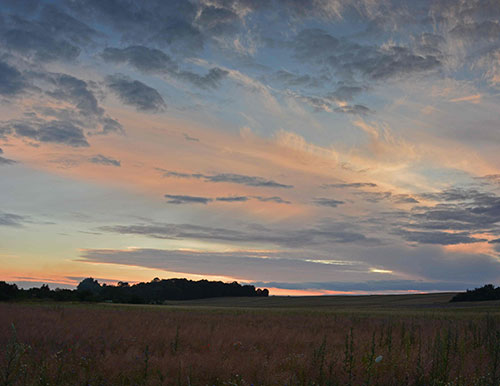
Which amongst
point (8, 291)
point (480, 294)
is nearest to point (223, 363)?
point (8, 291)

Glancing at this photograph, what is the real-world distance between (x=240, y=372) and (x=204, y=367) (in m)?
0.72

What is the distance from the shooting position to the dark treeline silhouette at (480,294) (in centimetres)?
7019

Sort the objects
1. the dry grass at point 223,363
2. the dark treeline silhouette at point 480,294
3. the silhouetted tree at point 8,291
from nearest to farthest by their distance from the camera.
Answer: the dry grass at point 223,363, the silhouetted tree at point 8,291, the dark treeline silhouette at point 480,294

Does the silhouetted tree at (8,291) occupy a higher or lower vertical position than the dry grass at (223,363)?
lower

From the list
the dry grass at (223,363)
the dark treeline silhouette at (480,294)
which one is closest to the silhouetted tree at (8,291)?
the dry grass at (223,363)

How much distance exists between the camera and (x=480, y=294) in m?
72.2

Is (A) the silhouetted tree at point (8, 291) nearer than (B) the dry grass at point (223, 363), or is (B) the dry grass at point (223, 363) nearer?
(B) the dry grass at point (223, 363)

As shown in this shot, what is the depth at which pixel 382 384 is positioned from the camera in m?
8.05

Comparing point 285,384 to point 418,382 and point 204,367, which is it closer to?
point 204,367

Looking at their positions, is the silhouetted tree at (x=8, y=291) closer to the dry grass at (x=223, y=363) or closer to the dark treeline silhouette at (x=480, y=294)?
the dry grass at (x=223, y=363)

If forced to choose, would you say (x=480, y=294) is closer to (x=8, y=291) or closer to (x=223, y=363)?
(x=8, y=291)

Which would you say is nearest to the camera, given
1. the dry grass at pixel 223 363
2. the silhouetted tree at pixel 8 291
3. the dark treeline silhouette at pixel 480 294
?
the dry grass at pixel 223 363

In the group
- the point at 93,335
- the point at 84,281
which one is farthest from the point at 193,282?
the point at 93,335

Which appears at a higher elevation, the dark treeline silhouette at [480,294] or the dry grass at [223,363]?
the dry grass at [223,363]
